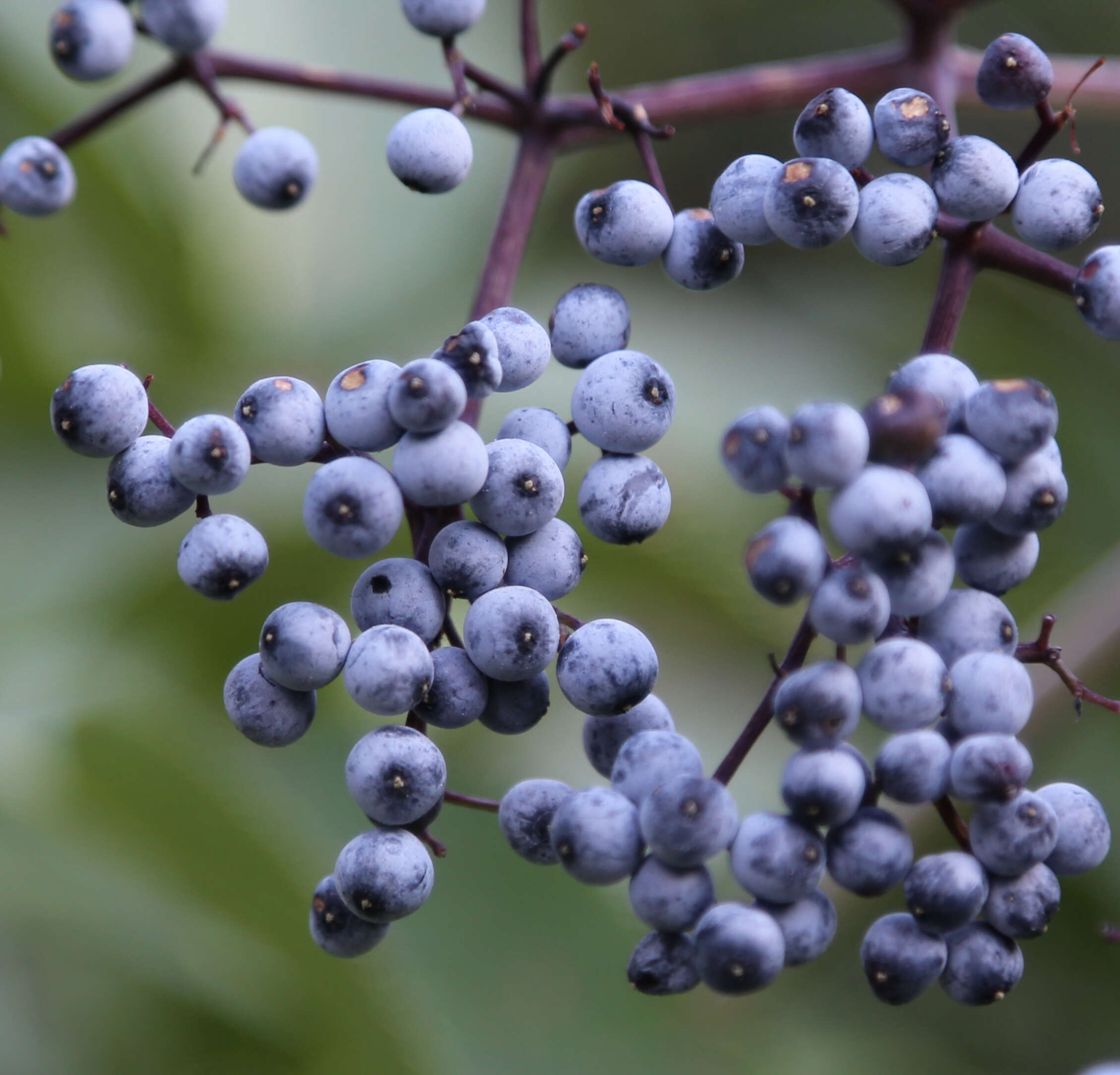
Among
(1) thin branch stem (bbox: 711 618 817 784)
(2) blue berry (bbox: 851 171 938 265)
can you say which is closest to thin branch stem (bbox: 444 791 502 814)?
(1) thin branch stem (bbox: 711 618 817 784)

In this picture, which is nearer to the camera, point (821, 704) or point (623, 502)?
point (821, 704)

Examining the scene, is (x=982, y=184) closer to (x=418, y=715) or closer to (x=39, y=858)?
(x=418, y=715)

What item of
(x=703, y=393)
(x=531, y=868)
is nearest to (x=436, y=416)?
(x=531, y=868)

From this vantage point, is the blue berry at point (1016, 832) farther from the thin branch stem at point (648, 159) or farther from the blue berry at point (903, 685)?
the thin branch stem at point (648, 159)

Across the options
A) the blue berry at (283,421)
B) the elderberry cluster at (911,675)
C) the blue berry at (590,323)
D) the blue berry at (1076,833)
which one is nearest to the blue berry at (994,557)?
the elderberry cluster at (911,675)

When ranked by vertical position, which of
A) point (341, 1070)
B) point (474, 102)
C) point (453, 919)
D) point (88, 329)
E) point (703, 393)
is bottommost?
point (341, 1070)

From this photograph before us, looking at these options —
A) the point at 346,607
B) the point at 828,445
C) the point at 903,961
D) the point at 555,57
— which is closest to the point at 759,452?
the point at 828,445

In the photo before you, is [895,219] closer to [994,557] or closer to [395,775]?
[994,557]
